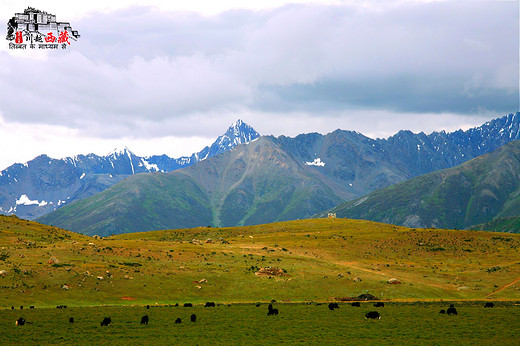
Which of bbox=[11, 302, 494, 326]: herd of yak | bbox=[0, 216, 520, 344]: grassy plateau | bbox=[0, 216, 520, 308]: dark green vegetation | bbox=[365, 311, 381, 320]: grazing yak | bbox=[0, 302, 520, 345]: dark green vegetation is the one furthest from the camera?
bbox=[0, 216, 520, 308]: dark green vegetation

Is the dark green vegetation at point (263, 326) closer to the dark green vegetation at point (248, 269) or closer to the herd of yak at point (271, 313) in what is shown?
the herd of yak at point (271, 313)

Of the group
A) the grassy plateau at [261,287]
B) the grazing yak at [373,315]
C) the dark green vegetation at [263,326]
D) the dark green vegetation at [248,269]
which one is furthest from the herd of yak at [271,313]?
the dark green vegetation at [248,269]

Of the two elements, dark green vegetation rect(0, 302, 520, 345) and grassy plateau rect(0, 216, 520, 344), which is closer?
dark green vegetation rect(0, 302, 520, 345)

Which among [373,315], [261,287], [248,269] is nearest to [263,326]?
[373,315]

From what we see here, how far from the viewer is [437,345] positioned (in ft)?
174

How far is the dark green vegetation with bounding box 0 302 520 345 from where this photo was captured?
55.8m

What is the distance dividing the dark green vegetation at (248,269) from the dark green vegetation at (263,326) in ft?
42.0

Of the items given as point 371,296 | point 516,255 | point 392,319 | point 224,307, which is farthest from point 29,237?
point 516,255

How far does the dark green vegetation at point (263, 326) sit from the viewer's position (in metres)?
55.8

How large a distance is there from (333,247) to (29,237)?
266ft

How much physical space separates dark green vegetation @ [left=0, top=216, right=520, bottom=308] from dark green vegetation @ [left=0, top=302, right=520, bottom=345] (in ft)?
42.0

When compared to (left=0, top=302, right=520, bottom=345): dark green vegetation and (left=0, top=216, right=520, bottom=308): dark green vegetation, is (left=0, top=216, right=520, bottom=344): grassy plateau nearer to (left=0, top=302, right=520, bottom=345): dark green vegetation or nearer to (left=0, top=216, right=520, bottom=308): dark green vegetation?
(left=0, top=302, right=520, bottom=345): dark green vegetation

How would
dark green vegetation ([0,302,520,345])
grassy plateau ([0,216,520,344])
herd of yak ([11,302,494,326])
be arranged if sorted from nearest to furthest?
dark green vegetation ([0,302,520,345])
grassy plateau ([0,216,520,344])
herd of yak ([11,302,494,326])

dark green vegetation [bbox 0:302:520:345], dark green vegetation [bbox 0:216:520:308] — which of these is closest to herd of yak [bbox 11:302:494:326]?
dark green vegetation [bbox 0:302:520:345]
